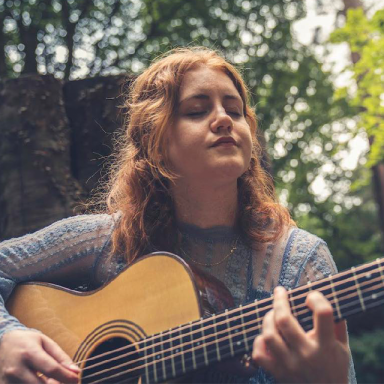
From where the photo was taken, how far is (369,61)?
4.86 meters

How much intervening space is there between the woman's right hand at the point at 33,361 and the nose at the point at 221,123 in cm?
92

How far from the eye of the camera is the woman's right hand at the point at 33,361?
1524mm

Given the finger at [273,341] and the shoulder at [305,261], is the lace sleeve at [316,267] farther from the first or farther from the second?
the finger at [273,341]

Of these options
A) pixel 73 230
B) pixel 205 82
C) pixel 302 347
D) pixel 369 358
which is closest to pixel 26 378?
pixel 73 230

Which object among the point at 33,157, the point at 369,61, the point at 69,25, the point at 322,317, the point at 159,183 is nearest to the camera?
the point at 322,317

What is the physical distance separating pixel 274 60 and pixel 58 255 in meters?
7.65

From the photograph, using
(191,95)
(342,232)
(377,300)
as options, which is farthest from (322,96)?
(377,300)

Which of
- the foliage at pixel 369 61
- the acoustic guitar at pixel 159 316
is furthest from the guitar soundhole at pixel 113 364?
the foliage at pixel 369 61

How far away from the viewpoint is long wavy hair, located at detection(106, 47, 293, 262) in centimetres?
191

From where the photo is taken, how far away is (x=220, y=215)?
195cm

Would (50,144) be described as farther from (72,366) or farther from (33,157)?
(72,366)

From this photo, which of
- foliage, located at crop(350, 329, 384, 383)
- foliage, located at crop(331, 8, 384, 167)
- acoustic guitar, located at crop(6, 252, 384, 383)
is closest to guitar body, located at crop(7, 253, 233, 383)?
acoustic guitar, located at crop(6, 252, 384, 383)

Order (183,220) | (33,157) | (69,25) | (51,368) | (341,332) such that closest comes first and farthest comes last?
(341,332) → (51,368) → (183,220) → (33,157) → (69,25)

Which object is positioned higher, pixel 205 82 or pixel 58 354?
pixel 205 82
